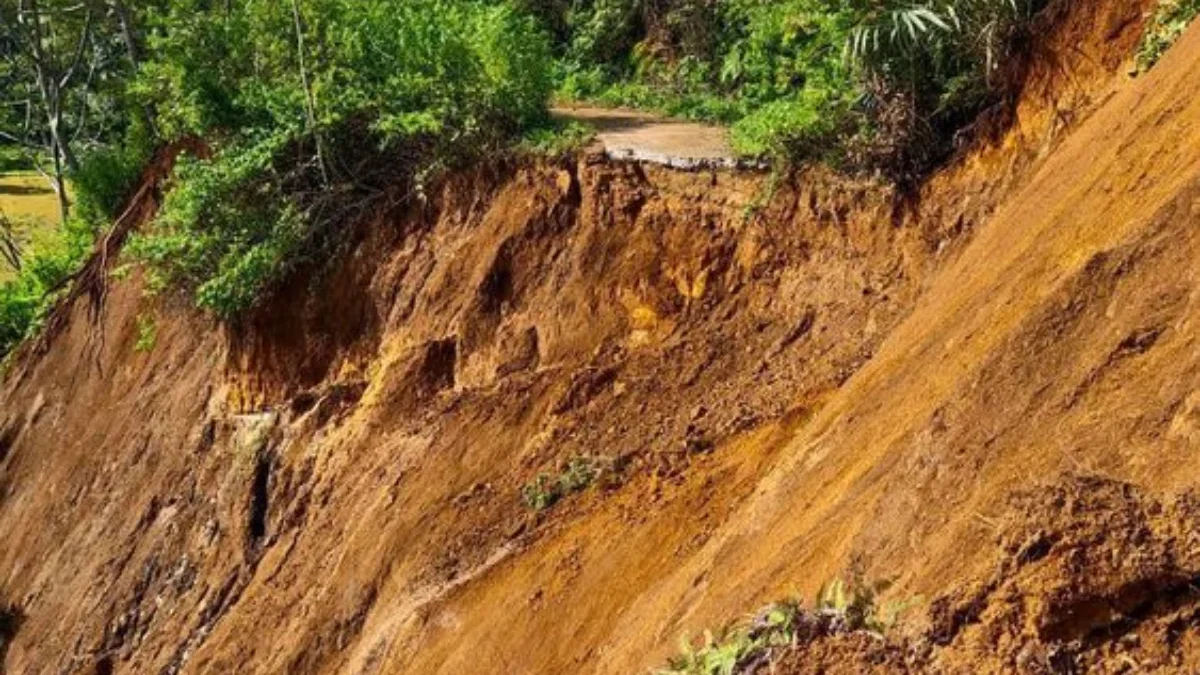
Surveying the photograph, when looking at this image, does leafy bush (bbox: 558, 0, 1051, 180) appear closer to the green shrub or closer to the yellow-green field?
the green shrub

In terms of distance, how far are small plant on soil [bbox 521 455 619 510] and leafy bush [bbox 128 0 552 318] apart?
356 centimetres

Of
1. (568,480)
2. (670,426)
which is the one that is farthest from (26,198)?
(670,426)

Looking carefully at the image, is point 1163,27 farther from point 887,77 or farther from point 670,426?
point 670,426

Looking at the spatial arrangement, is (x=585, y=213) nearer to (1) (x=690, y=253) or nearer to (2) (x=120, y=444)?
(1) (x=690, y=253)

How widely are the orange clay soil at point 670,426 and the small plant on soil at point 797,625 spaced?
82 millimetres

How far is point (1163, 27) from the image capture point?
721 centimetres

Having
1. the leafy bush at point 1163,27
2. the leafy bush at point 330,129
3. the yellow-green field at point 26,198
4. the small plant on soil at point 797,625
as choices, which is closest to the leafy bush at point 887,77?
the leafy bush at point 1163,27

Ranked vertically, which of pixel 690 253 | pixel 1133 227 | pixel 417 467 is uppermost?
pixel 1133 227

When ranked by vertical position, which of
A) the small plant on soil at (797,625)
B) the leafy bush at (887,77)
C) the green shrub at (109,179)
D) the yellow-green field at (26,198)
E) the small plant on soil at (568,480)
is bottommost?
the yellow-green field at (26,198)

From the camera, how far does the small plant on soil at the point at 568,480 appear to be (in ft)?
28.2

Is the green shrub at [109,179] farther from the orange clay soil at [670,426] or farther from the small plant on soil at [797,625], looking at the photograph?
the small plant on soil at [797,625]

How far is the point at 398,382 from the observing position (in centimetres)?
1047

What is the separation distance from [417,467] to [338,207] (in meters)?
3.20

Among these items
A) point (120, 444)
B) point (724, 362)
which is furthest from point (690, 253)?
point (120, 444)
